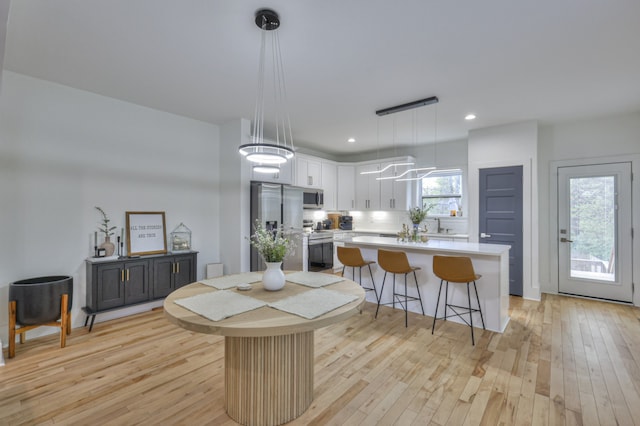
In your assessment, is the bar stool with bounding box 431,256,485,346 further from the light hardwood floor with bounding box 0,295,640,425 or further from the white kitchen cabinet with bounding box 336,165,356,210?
the white kitchen cabinet with bounding box 336,165,356,210

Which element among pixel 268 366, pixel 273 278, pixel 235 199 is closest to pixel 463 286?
pixel 273 278

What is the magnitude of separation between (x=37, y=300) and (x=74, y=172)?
1.49 meters

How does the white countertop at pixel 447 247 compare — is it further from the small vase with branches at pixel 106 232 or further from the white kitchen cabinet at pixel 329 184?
the small vase with branches at pixel 106 232

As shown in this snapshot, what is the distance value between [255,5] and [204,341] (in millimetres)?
3113

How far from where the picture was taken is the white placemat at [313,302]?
5.75ft

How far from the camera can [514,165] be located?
4.80 m

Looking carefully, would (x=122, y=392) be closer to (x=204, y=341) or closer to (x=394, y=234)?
(x=204, y=341)

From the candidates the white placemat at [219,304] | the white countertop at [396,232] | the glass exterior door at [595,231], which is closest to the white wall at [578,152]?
the glass exterior door at [595,231]

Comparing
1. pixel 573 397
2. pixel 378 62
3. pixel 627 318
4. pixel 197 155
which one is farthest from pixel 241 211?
pixel 627 318

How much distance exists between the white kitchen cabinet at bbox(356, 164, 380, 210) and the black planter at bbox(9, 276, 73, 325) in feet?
18.1

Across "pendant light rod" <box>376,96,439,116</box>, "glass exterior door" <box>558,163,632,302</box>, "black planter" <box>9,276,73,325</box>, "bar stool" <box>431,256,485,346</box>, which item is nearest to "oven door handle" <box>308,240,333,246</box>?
"pendant light rod" <box>376,96,439,116</box>

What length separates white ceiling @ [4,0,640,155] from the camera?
218 centimetres

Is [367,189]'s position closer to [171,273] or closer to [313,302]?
[171,273]

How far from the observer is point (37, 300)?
9.60ft
